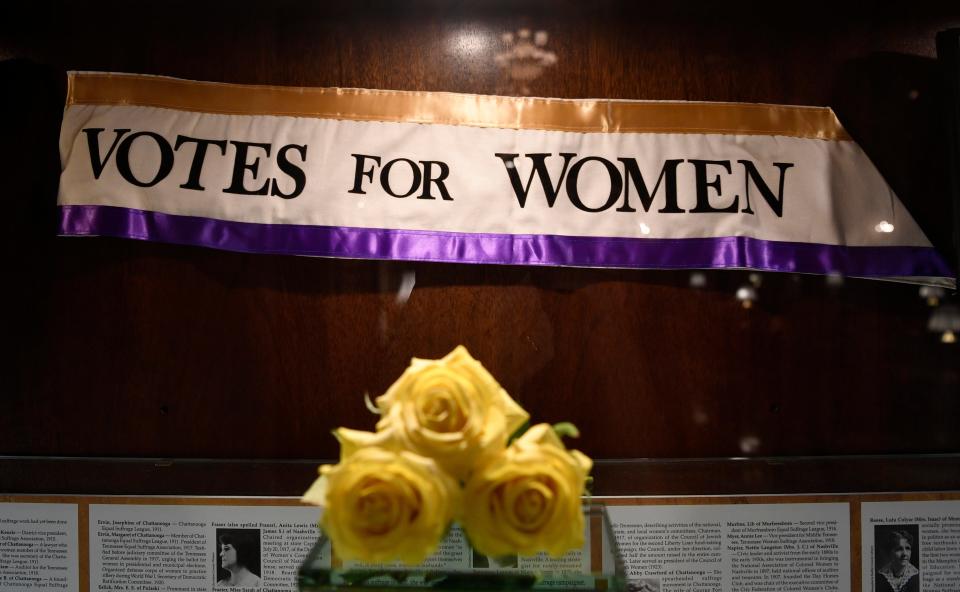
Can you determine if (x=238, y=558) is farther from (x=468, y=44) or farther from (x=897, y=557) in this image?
(x=897, y=557)

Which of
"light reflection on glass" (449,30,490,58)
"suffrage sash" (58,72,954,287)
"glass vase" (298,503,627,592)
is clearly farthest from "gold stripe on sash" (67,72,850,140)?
"glass vase" (298,503,627,592)

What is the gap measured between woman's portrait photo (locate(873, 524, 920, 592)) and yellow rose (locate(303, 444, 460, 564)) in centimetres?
157

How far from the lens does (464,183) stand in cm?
185

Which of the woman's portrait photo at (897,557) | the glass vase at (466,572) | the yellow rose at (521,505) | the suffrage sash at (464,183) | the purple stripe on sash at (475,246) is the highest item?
the suffrage sash at (464,183)

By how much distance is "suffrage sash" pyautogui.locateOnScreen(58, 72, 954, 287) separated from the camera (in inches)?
72.3

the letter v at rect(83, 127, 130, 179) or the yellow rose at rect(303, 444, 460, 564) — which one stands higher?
the letter v at rect(83, 127, 130, 179)

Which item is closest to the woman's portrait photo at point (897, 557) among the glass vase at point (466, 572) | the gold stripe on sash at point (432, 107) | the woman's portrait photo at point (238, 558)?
the gold stripe on sash at point (432, 107)

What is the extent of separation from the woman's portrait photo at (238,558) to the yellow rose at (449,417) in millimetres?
1159

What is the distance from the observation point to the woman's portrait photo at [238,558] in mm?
1830

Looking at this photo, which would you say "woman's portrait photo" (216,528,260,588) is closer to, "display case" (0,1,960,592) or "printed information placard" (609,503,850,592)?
"display case" (0,1,960,592)

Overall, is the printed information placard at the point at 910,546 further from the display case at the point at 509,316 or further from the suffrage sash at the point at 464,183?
the suffrage sash at the point at 464,183

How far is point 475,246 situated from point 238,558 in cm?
108

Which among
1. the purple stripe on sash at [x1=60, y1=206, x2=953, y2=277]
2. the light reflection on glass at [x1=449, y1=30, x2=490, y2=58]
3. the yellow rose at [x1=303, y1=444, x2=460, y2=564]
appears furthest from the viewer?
the light reflection on glass at [x1=449, y1=30, x2=490, y2=58]

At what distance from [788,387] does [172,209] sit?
5.91ft
